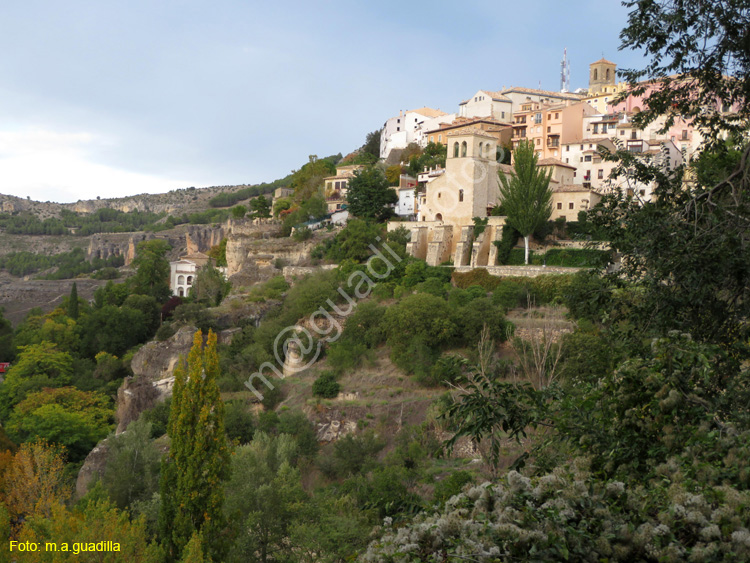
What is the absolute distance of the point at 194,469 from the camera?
12.5 m

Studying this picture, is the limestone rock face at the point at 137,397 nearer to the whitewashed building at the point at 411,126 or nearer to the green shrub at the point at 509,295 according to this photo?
the green shrub at the point at 509,295

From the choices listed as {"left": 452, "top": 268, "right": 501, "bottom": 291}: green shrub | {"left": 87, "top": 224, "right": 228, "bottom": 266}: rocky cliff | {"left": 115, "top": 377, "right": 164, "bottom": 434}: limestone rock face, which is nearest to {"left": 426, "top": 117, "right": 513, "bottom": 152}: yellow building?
{"left": 452, "top": 268, "right": 501, "bottom": 291}: green shrub

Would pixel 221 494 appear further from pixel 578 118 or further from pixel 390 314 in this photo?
pixel 578 118

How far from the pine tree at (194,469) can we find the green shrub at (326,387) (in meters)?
12.2

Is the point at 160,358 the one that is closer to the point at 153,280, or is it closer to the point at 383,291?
the point at 383,291

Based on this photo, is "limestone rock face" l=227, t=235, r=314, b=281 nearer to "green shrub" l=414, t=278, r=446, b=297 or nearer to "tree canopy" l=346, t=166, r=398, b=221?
"tree canopy" l=346, t=166, r=398, b=221

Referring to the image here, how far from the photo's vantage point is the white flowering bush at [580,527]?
323 cm

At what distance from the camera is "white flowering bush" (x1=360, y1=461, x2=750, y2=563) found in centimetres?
323

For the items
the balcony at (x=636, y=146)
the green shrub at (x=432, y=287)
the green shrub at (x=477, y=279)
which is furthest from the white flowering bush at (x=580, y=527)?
the balcony at (x=636, y=146)

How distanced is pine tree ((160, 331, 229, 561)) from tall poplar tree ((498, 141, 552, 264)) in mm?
20922

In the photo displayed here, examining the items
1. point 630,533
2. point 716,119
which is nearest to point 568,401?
point 630,533

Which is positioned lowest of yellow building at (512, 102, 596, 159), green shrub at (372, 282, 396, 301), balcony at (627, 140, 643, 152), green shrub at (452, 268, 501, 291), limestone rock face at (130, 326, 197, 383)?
limestone rock face at (130, 326, 197, 383)

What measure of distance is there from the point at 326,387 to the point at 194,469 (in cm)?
1304

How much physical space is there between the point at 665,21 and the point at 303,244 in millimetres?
34380
